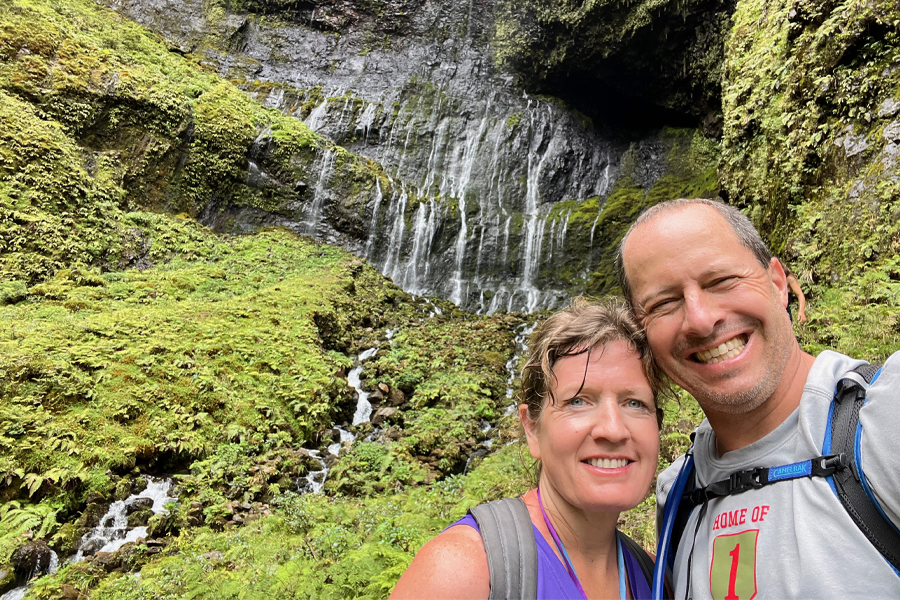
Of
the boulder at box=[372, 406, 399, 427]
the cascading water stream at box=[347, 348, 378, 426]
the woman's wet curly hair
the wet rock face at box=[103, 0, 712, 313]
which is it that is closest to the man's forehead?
the woman's wet curly hair

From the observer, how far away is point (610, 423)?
152cm

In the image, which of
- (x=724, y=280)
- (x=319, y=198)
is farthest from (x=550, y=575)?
(x=319, y=198)

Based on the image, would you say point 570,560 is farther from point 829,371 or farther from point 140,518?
point 140,518

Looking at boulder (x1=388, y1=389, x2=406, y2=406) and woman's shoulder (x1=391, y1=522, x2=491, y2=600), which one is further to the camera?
boulder (x1=388, y1=389, x2=406, y2=406)

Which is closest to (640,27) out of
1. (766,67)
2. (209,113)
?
(766,67)

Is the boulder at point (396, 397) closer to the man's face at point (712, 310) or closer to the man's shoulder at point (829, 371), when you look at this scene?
the man's face at point (712, 310)

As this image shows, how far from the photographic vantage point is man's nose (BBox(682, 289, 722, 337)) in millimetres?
1552

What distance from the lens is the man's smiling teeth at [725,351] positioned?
1572mm

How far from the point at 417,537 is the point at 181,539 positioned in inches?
109

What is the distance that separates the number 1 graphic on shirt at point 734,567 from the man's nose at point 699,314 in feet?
2.02

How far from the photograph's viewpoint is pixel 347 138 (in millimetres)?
21734

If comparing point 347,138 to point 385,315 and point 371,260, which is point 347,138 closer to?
point 371,260

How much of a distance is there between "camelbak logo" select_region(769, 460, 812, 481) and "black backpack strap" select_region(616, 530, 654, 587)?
23.5 inches

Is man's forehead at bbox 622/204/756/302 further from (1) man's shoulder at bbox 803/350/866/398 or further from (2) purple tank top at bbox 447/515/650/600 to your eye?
(2) purple tank top at bbox 447/515/650/600
